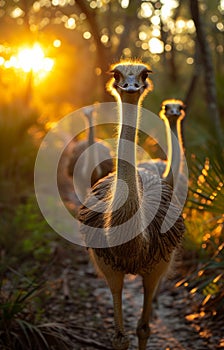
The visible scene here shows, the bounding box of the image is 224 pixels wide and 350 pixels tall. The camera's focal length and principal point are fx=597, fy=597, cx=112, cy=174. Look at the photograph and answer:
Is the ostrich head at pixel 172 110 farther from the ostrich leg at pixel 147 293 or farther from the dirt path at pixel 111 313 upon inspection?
the ostrich leg at pixel 147 293

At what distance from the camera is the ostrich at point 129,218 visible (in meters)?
4.31

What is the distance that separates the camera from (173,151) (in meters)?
6.72

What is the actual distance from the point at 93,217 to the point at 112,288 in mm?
629

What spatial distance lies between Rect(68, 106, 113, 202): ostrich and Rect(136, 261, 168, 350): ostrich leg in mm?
3274

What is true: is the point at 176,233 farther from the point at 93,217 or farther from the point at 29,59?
the point at 29,59

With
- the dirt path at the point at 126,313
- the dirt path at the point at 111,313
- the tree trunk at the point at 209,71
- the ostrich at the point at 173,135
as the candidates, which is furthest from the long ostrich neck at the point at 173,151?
the tree trunk at the point at 209,71

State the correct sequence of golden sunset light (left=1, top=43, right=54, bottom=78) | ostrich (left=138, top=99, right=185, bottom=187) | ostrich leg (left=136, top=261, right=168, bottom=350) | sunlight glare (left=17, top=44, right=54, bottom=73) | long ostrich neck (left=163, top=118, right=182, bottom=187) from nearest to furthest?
ostrich leg (left=136, top=261, right=168, bottom=350) → long ostrich neck (left=163, top=118, right=182, bottom=187) → ostrich (left=138, top=99, right=185, bottom=187) → golden sunset light (left=1, top=43, right=54, bottom=78) → sunlight glare (left=17, top=44, right=54, bottom=73)

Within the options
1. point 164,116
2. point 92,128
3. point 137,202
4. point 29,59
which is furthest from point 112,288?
point 29,59

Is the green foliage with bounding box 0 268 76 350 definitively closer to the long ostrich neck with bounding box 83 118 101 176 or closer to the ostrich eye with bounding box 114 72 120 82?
the ostrich eye with bounding box 114 72 120 82

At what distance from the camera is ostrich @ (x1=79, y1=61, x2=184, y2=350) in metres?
4.31

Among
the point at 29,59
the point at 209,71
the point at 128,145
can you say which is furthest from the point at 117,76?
the point at 29,59

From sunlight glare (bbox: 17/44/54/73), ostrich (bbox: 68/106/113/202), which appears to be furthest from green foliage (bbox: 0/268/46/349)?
sunlight glare (bbox: 17/44/54/73)

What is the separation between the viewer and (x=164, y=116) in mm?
7086

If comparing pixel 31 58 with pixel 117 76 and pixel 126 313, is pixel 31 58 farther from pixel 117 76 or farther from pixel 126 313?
pixel 117 76
